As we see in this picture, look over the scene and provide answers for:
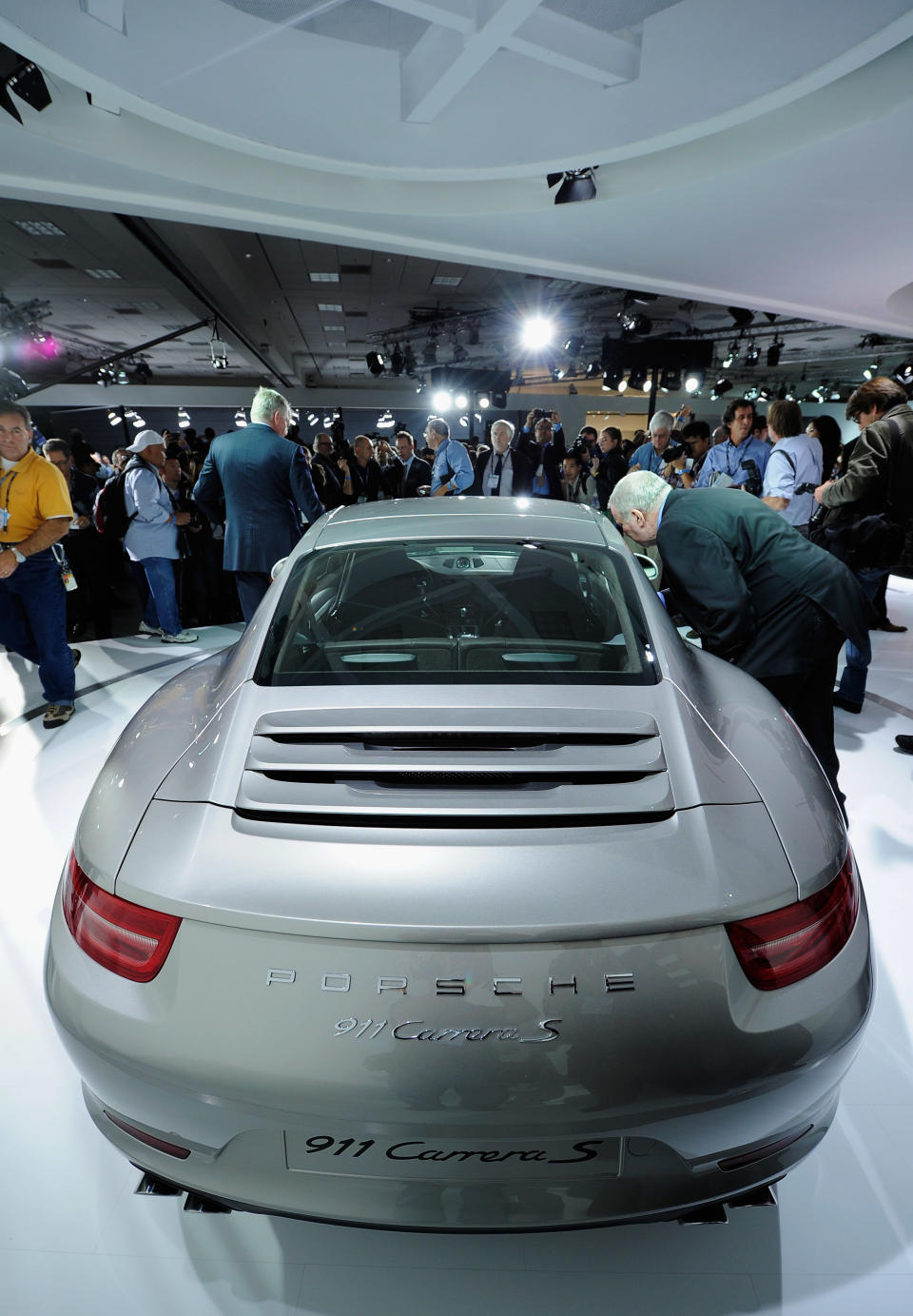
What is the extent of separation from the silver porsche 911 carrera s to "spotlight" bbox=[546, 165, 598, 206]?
599 centimetres

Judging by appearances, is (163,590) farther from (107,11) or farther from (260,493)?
(107,11)

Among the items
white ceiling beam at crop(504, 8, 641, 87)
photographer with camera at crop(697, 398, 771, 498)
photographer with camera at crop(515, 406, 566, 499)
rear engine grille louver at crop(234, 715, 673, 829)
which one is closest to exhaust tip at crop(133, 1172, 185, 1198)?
rear engine grille louver at crop(234, 715, 673, 829)

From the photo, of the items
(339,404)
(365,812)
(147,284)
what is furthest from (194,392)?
(365,812)

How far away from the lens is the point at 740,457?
5770mm

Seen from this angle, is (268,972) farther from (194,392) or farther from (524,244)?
(194,392)

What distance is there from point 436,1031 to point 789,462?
495 cm

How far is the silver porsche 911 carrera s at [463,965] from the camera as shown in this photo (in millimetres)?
954

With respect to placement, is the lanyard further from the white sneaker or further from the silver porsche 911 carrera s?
the silver porsche 911 carrera s

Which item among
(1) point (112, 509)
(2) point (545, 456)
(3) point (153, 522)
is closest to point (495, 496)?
(3) point (153, 522)

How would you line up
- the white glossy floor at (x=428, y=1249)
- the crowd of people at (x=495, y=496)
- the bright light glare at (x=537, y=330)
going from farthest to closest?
the bright light glare at (x=537, y=330) < the crowd of people at (x=495, y=496) < the white glossy floor at (x=428, y=1249)

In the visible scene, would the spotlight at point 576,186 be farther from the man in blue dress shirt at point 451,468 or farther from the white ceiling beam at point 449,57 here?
the man in blue dress shirt at point 451,468

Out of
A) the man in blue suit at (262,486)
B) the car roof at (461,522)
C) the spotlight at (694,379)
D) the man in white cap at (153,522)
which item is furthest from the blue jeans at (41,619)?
the spotlight at (694,379)

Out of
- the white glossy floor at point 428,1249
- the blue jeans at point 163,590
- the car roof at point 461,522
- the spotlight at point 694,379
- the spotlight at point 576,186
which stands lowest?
the white glossy floor at point 428,1249

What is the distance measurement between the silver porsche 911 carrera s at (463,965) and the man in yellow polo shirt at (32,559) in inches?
111
